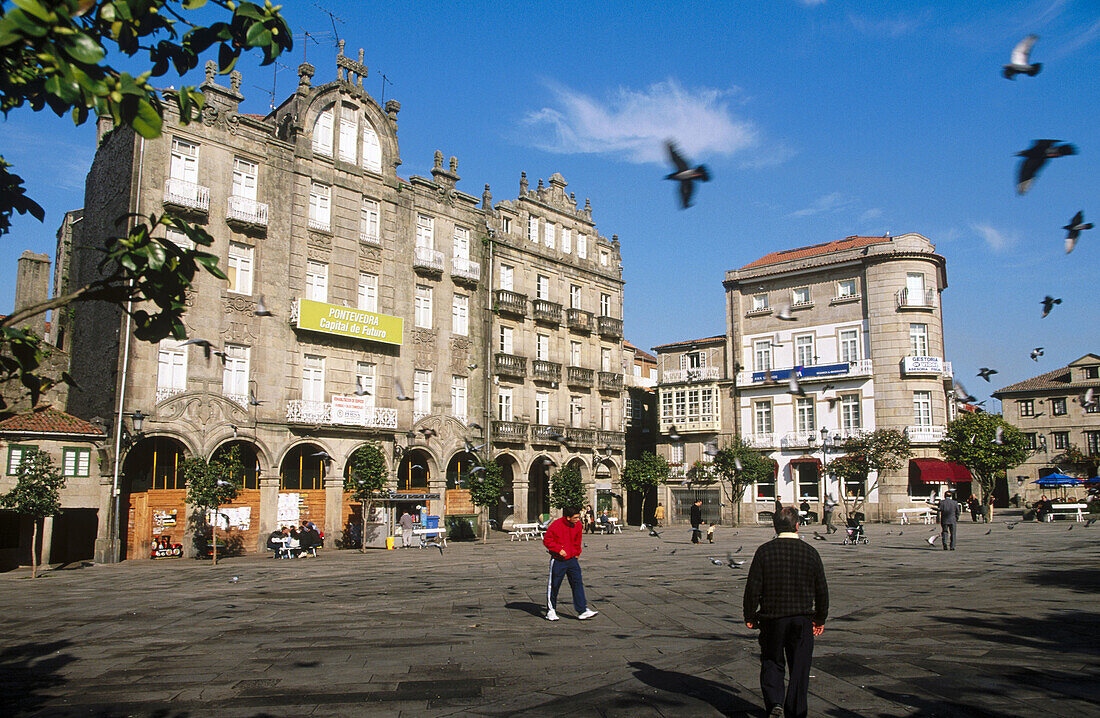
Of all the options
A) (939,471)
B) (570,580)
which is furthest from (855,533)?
(939,471)

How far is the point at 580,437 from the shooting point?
47250 millimetres

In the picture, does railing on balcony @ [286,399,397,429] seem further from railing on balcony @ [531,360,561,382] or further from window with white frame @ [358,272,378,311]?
railing on balcony @ [531,360,561,382]

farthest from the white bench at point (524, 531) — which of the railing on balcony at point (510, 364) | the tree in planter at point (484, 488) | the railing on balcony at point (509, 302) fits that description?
the railing on balcony at point (509, 302)

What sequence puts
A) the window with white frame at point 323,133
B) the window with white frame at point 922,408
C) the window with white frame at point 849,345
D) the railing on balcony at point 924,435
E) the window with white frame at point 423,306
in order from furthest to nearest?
the window with white frame at point 849,345, the window with white frame at point 922,408, the railing on balcony at point 924,435, the window with white frame at point 423,306, the window with white frame at point 323,133

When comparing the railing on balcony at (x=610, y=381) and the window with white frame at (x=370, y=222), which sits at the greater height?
the window with white frame at (x=370, y=222)

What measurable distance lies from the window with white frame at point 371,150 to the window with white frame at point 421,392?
398 inches

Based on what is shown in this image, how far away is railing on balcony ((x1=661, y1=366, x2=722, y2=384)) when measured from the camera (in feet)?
187

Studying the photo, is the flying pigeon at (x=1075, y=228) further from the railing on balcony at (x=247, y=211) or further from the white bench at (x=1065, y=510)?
the white bench at (x=1065, y=510)

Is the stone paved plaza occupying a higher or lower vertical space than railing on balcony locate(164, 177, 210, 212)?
lower

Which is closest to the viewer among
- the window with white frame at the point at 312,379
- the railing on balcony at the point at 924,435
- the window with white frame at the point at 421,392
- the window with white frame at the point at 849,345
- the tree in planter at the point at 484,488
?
the window with white frame at the point at 312,379

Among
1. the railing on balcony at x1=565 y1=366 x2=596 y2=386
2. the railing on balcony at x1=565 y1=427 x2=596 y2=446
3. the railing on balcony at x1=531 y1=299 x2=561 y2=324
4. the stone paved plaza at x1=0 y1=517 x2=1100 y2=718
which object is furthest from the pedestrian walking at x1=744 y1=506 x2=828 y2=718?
the railing on balcony at x1=565 y1=366 x2=596 y2=386

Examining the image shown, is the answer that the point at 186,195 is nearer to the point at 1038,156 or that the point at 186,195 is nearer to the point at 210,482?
the point at 210,482

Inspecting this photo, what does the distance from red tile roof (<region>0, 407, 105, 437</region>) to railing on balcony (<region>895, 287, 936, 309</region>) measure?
4394 centimetres

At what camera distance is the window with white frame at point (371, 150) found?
3862cm
